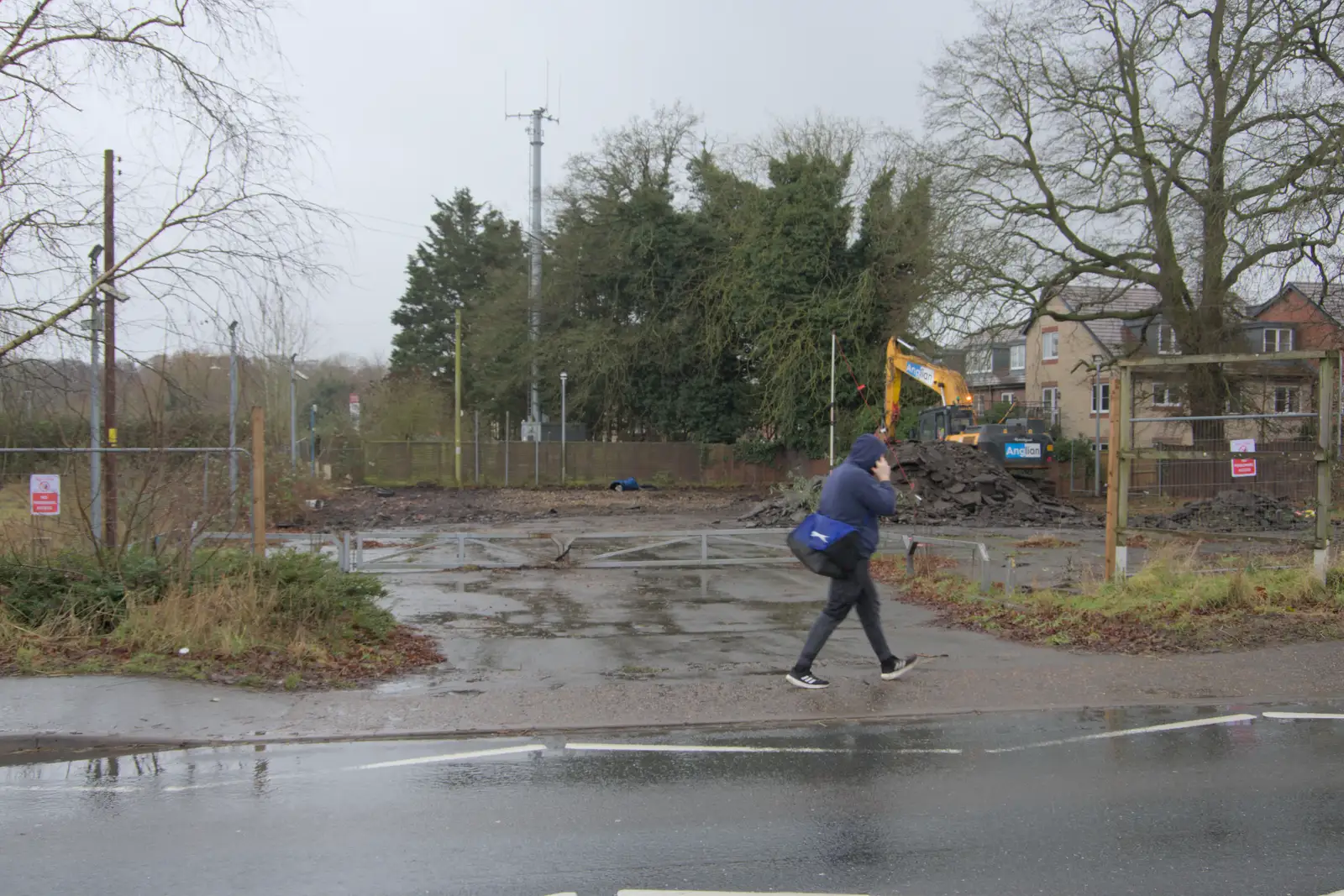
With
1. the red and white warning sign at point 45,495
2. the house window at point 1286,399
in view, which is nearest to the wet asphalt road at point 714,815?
the red and white warning sign at point 45,495

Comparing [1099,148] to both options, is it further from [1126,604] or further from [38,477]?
[38,477]

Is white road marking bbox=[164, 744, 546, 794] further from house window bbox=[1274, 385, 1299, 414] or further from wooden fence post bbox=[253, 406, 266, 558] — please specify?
house window bbox=[1274, 385, 1299, 414]

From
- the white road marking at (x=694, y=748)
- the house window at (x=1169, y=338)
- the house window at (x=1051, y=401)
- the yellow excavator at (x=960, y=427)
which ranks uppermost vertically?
the house window at (x=1169, y=338)

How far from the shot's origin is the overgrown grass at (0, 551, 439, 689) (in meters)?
8.03

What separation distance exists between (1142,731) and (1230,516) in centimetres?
1493

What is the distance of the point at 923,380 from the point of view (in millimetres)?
29500

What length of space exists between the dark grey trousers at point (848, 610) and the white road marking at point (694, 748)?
1.46 meters

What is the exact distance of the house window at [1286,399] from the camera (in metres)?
23.0

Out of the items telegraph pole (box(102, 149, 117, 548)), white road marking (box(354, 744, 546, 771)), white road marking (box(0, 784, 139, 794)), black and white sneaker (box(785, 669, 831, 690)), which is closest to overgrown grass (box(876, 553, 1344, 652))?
black and white sneaker (box(785, 669, 831, 690))

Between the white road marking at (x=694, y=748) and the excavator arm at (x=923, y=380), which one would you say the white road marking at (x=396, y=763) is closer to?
the white road marking at (x=694, y=748)

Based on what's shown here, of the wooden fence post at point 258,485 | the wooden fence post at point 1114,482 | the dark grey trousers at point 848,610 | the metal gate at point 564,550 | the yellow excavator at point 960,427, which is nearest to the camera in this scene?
the dark grey trousers at point 848,610

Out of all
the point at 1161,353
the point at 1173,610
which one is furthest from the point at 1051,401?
the point at 1173,610

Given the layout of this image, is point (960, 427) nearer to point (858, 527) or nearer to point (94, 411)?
point (858, 527)

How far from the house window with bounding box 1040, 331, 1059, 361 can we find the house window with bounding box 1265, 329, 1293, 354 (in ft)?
32.4
